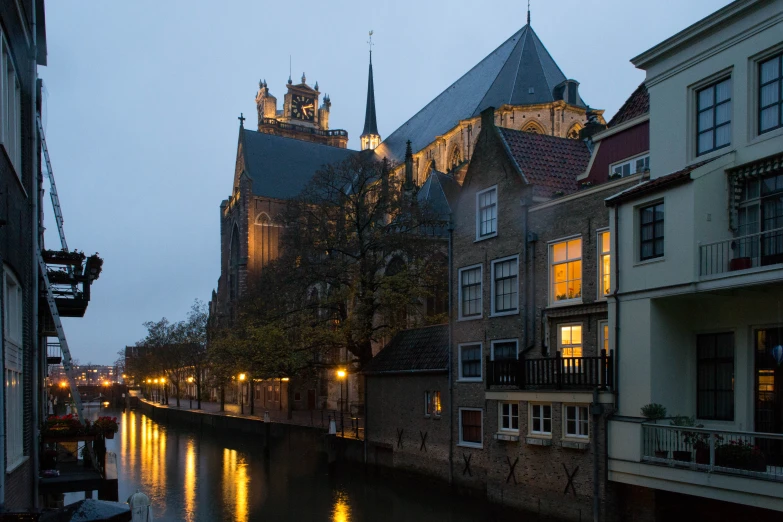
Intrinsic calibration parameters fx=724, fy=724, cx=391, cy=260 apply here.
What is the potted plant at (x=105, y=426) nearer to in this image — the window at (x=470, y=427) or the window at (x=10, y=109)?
the window at (x=10, y=109)

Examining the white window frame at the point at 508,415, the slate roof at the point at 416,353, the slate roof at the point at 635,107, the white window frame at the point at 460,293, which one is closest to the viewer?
the slate roof at the point at 635,107

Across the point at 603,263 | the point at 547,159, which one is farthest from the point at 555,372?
the point at 547,159

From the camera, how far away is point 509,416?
69.1 ft

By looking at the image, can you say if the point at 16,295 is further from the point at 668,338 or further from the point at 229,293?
the point at 229,293

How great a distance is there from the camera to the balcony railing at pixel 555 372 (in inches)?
666

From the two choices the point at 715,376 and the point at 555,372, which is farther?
the point at 555,372

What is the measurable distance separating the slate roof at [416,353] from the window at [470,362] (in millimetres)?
736

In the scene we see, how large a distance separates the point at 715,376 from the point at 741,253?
2.80 meters

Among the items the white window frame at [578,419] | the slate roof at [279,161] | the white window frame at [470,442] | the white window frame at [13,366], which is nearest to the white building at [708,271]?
the white window frame at [578,419]

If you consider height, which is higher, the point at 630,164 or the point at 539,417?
the point at 630,164

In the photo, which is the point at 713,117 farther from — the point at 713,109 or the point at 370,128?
the point at 370,128

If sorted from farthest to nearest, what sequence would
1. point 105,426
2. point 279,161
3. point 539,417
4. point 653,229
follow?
point 279,161
point 539,417
point 653,229
point 105,426

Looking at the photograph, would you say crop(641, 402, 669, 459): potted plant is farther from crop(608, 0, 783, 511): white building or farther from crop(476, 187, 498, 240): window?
crop(476, 187, 498, 240): window

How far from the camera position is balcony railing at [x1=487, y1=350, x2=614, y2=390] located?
55.5 ft
